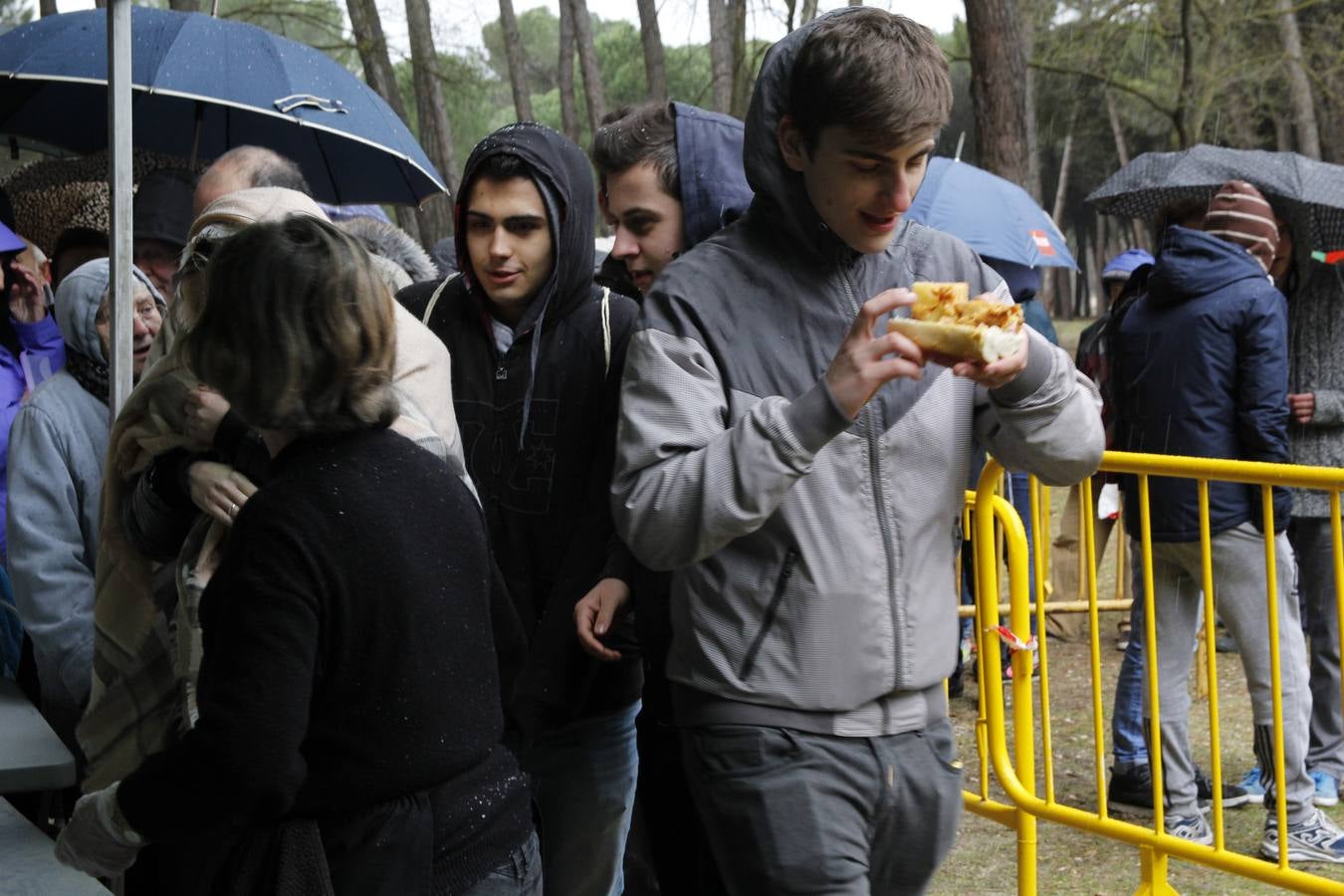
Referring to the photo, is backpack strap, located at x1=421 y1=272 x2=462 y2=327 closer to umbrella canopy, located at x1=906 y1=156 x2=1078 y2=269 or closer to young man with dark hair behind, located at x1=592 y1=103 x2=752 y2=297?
young man with dark hair behind, located at x1=592 y1=103 x2=752 y2=297

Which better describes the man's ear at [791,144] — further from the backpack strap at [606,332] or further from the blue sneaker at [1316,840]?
the blue sneaker at [1316,840]

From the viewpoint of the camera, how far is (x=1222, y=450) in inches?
221

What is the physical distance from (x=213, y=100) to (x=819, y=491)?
10.6 ft

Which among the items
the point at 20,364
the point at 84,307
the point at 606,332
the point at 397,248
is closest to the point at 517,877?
the point at 606,332

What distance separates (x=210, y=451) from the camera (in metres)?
2.51

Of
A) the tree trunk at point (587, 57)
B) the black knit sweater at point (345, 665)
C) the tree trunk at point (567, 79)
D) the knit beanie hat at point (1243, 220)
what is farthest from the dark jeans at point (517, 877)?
the tree trunk at point (567, 79)

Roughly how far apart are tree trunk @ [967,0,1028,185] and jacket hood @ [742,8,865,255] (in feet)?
28.9

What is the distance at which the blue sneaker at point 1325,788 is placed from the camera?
5.84 meters

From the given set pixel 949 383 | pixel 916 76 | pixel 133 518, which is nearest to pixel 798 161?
pixel 916 76

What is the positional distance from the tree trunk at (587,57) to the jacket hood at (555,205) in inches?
826

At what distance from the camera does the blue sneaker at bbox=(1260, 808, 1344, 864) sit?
5.27m

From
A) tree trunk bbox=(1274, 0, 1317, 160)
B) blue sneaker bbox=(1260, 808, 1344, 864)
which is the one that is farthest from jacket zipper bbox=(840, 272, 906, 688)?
tree trunk bbox=(1274, 0, 1317, 160)

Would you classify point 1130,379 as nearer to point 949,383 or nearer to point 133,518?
point 949,383

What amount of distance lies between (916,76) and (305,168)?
441cm
